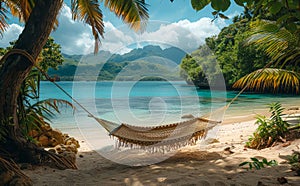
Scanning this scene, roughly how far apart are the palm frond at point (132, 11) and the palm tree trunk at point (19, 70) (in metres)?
1.84

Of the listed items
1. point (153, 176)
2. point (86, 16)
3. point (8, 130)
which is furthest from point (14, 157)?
point (86, 16)

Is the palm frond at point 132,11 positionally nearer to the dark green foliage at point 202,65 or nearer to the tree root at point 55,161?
the tree root at point 55,161

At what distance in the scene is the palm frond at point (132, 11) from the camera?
11.9 ft

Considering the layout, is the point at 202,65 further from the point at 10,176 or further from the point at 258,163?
the point at 10,176

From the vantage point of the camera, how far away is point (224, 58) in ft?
50.9

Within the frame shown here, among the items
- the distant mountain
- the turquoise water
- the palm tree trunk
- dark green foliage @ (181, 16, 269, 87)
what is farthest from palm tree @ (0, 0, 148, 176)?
dark green foliage @ (181, 16, 269, 87)

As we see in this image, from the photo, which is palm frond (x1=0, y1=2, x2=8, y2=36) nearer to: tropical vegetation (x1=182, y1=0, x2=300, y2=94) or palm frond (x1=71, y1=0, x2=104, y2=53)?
palm frond (x1=71, y1=0, x2=104, y2=53)

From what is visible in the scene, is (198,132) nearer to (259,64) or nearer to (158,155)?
(158,155)

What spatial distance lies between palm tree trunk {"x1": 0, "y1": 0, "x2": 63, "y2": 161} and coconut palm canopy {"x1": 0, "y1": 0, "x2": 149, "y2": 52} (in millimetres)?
1820

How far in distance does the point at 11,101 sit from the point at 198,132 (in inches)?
59.0

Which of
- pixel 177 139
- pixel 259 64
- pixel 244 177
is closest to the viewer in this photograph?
pixel 244 177

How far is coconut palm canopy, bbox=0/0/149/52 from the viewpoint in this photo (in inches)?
142

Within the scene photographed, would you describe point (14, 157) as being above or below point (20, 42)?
below

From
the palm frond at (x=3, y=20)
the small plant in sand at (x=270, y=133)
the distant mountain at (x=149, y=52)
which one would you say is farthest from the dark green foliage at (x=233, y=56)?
the palm frond at (x=3, y=20)
